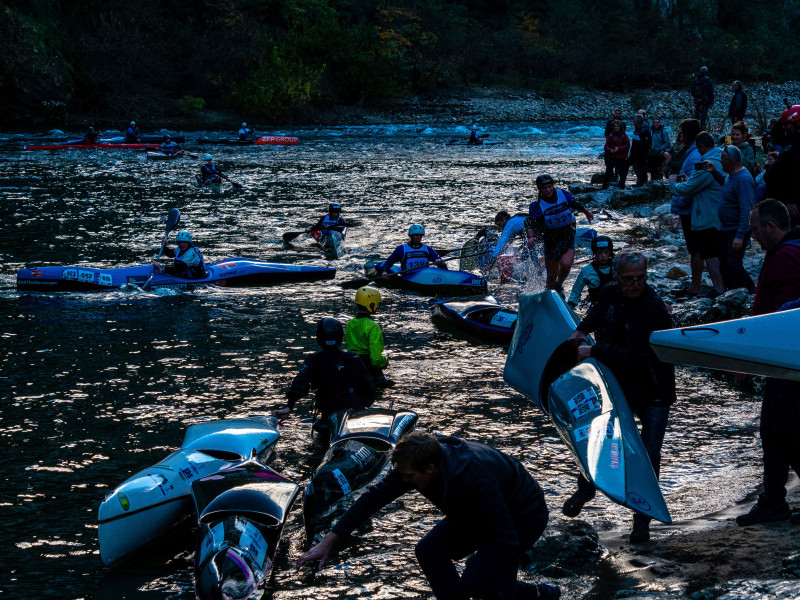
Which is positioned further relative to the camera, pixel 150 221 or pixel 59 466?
pixel 150 221

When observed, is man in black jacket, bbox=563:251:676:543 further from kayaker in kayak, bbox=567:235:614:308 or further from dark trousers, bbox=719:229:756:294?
dark trousers, bbox=719:229:756:294

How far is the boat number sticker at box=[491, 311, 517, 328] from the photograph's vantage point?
387 inches

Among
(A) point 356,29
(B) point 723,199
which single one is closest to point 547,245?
(B) point 723,199

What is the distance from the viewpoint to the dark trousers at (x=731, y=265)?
8.55 meters

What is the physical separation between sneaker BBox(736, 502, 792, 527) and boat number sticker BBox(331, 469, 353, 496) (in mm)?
2511

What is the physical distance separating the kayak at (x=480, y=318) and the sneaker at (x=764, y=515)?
4.93 metres

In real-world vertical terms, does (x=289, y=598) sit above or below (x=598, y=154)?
below

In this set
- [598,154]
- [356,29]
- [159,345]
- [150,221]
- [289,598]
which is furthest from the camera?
[356,29]

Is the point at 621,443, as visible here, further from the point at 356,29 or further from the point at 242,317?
the point at 356,29

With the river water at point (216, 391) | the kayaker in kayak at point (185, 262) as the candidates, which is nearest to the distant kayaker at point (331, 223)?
the river water at point (216, 391)

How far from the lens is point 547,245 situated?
35.1 feet

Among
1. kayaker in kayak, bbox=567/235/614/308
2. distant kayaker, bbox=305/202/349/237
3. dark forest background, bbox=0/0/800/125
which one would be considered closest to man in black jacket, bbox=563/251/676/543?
kayaker in kayak, bbox=567/235/614/308

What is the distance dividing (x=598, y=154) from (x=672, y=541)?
92.1 feet

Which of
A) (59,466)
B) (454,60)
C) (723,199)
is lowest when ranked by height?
(59,466)
